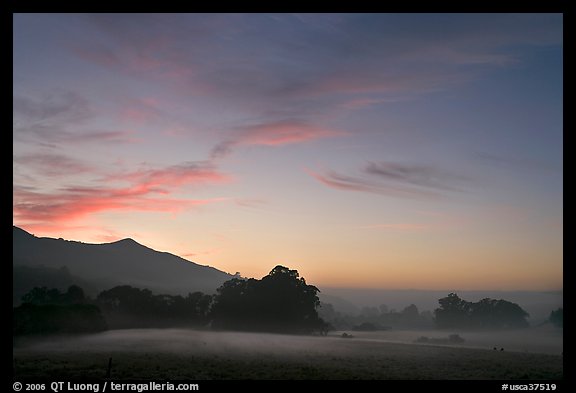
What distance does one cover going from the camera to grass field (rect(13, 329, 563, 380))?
2372 cm

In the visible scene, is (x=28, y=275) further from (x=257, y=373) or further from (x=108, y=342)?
(x=257, y=373)

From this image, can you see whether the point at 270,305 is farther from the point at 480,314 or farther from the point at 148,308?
the point at 480,314

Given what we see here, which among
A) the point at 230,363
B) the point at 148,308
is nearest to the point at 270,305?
the point at 148,308

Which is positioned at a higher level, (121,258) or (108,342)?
(121,258)

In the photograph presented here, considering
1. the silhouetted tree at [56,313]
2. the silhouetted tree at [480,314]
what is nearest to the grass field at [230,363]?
the silhouetted tree at [56,313]

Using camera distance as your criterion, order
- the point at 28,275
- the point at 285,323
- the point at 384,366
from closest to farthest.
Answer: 1. the point at 384,366
2. the point at 28,275
3. the point at 285,323

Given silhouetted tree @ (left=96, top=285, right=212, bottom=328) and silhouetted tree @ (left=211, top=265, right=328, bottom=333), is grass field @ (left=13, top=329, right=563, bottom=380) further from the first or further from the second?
silhouetted tree @ (left=211, top=265, right=328, bottom=333)

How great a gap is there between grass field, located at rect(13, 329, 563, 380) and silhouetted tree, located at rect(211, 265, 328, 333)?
782 inches

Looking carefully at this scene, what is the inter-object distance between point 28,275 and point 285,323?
36247 millimetres

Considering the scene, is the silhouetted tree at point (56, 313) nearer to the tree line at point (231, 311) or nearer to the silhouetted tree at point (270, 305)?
the tree line at point (231, 311)

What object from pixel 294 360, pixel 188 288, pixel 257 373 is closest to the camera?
pixel 257 373

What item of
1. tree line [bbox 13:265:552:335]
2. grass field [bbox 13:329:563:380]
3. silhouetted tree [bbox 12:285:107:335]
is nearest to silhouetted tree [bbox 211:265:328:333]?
tree line [bbox 13:265:552:335]
